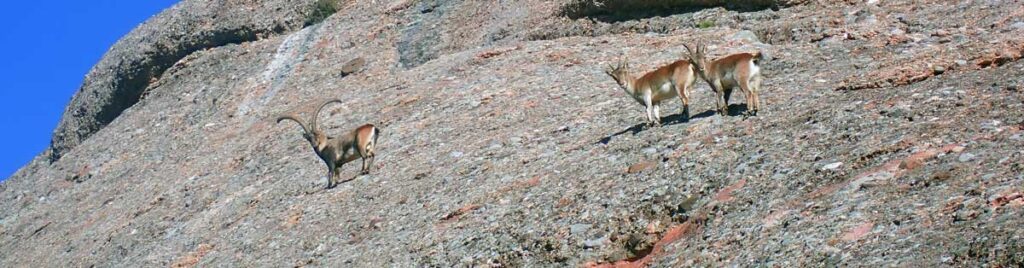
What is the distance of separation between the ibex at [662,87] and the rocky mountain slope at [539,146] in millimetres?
267

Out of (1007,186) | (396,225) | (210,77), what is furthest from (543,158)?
(210,77)

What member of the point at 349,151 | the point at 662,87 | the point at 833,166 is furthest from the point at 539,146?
the point at 833,166

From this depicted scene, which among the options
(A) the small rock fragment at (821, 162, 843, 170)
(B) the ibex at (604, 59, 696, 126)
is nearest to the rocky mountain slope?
(A) the small rock fragment at (821, 162, 843, 170)

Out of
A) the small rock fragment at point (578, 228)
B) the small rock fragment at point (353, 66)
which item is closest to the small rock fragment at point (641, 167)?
the small rock fragment at point (578, 228)

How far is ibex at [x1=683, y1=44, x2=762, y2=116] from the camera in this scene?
1593 centimetres

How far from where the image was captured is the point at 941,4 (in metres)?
20.9

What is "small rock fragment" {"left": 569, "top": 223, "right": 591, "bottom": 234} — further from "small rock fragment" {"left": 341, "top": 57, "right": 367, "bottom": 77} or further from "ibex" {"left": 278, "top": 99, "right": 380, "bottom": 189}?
"small rock fragment" {"left": 341, "top": 57, "right": 367, "bottom": 77}

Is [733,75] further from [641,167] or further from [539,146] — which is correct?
[539,146]

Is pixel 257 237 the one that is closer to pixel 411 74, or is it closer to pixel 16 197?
pixel 411 74

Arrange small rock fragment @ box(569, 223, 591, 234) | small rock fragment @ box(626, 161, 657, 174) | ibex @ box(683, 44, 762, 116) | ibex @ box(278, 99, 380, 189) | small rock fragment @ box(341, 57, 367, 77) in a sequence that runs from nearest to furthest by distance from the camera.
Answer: small rock fragment @ box(569, 223, 591, 234), small rock fragment @ box(626, 161, 657, 174), ibex @ box(683, 44, 762, 116), ibex @ box(278, 99, 380, 189), small rock fragment @ box(341, 57, 367, 77)

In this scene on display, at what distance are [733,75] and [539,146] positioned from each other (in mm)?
2752

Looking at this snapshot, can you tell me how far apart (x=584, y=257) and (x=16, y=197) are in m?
20.0

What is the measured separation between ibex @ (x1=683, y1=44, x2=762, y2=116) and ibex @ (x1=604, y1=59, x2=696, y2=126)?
6.7 inches

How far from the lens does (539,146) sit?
1759cm
